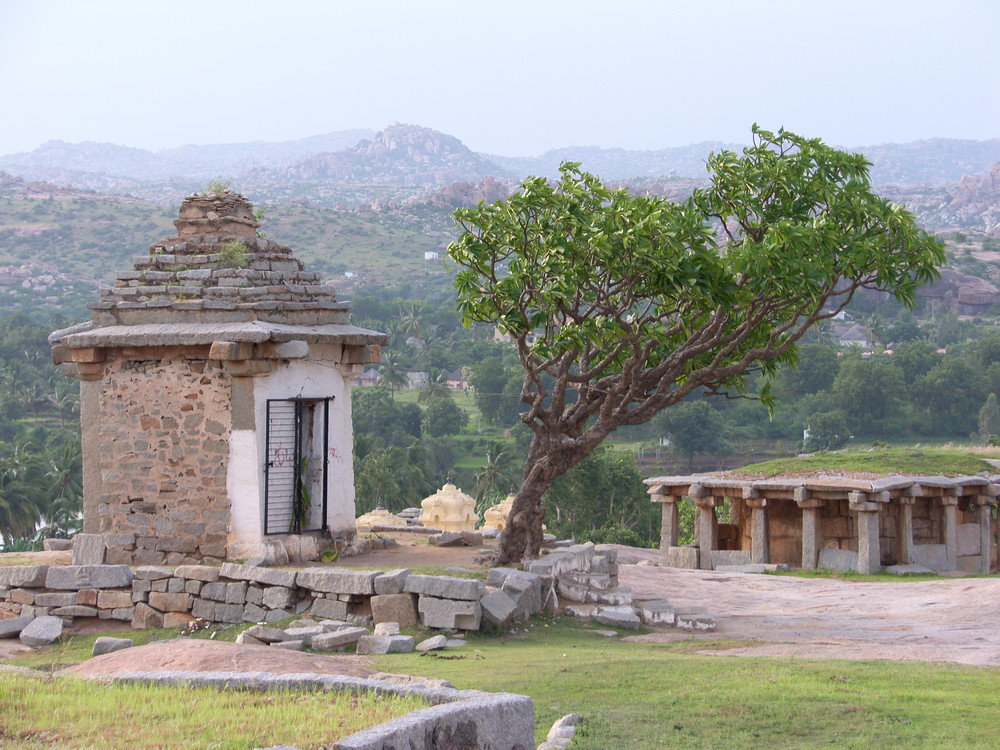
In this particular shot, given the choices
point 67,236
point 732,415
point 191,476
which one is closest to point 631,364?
point 191,476

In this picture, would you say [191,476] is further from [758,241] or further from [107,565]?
[758,241]

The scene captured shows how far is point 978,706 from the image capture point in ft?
27.8

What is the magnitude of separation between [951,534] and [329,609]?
15.3 meters

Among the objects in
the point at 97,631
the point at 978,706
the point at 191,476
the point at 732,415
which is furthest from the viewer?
the point at 732,415

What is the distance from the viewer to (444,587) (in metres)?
11.9

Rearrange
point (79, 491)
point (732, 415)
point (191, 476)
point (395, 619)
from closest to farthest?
point (395, 619) → point (191, 476) → point (79, 491) → point (732, 415)

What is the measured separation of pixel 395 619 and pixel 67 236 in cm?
12322

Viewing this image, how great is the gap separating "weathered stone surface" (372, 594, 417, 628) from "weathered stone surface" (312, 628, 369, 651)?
69cm

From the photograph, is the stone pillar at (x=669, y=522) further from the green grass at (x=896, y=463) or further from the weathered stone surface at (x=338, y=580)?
the weathered stone surface at (x=338, y=580)

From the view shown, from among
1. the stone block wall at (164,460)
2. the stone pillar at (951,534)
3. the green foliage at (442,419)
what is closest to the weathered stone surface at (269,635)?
the stone block wall at (164,460)

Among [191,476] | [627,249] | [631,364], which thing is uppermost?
[627,249]

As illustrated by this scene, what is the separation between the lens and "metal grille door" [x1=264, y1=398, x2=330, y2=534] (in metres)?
14.3

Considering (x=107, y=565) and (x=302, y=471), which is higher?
(x=302, y=471)

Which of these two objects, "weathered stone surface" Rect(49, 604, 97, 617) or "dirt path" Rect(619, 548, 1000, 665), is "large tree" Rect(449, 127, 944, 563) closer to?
"dirt path" Rect(619, 548, 1000, 665)
